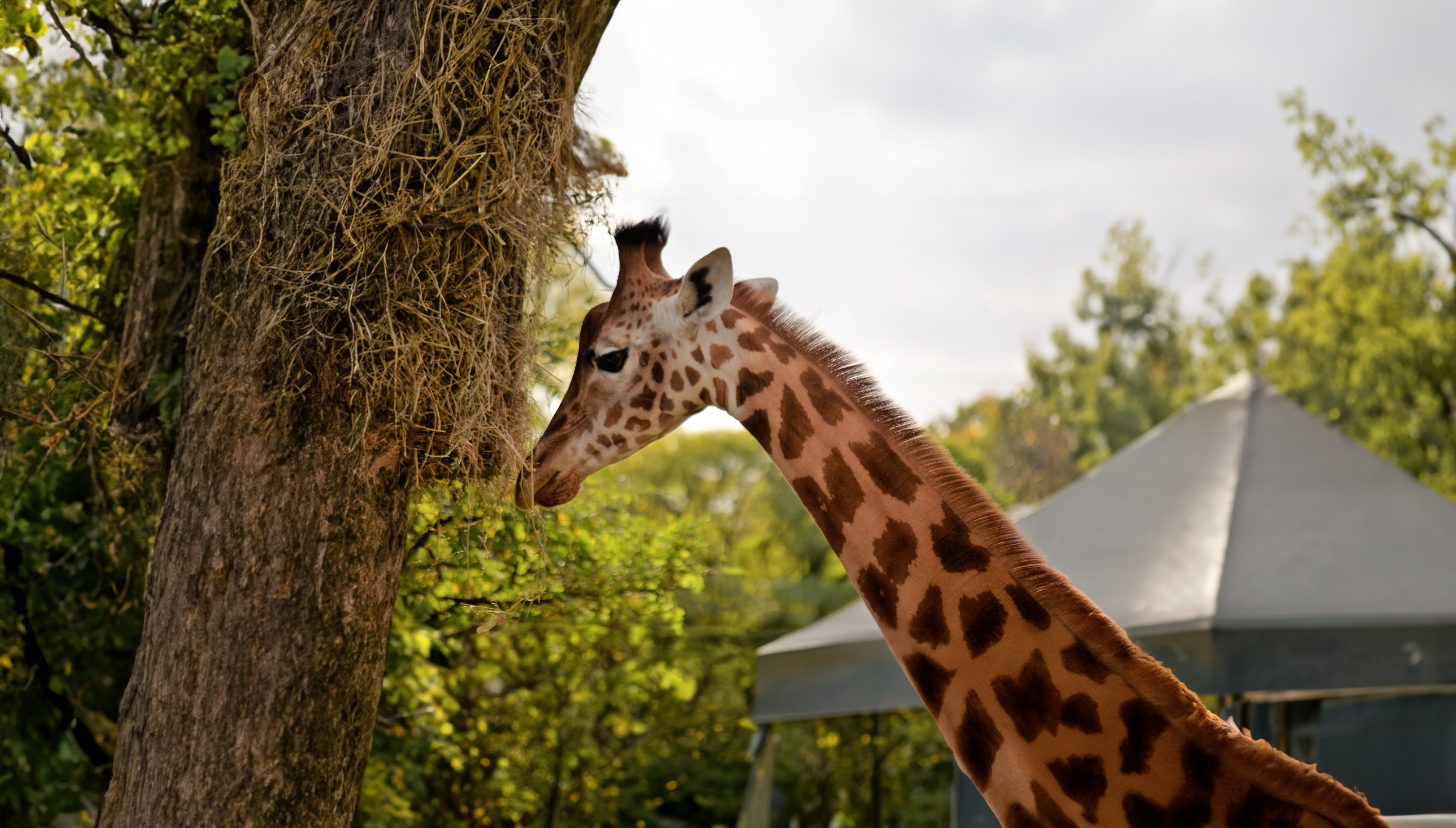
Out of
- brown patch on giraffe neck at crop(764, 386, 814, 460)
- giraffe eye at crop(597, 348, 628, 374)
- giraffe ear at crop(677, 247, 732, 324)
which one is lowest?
brown patch on giraffe neck at crop(764, 386, 814, 460)

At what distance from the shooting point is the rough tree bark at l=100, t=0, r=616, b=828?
1845 millimetres

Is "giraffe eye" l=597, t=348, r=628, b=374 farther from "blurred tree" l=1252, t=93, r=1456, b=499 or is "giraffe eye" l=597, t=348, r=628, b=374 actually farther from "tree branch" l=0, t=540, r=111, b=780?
"blurred tree" l=1252, t=93, r=1456, b=499

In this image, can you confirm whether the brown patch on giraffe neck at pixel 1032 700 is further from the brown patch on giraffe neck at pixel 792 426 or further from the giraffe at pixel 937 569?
the brown patch on giraffe neck at pixel 792 426

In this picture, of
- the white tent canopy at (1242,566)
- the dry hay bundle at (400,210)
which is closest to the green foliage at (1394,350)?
the white tent canopy at (1242,566)

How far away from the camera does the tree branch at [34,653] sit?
2.95m

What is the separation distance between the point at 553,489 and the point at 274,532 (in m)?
0.68

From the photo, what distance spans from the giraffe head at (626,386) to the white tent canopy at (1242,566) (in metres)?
2.31

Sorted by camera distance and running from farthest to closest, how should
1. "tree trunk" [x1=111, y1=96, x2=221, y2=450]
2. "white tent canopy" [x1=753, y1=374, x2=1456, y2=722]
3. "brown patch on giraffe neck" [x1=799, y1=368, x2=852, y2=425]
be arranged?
"white tent canopy" [x1=753, y1=374, x2=1456, y2=722]
"tree trunk" [x1=111, y1=96, x2=221, y2=450]
"brown patch on giraffe neck" [x1=799, y1=368, x2=852, y2=425]

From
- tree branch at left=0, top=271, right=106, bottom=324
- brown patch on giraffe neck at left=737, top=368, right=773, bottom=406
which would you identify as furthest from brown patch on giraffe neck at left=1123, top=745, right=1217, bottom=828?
tree branch at left=0, top=271, right=106, bottom=324

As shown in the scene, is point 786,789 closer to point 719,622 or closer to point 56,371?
point 719,622

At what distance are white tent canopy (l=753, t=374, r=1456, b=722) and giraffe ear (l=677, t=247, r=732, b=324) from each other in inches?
95.9

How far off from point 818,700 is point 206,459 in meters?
4.20

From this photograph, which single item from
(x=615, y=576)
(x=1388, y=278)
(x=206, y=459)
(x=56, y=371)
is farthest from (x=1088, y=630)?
(x=1388, y=278)

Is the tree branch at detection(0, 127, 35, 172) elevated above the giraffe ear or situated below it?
above
